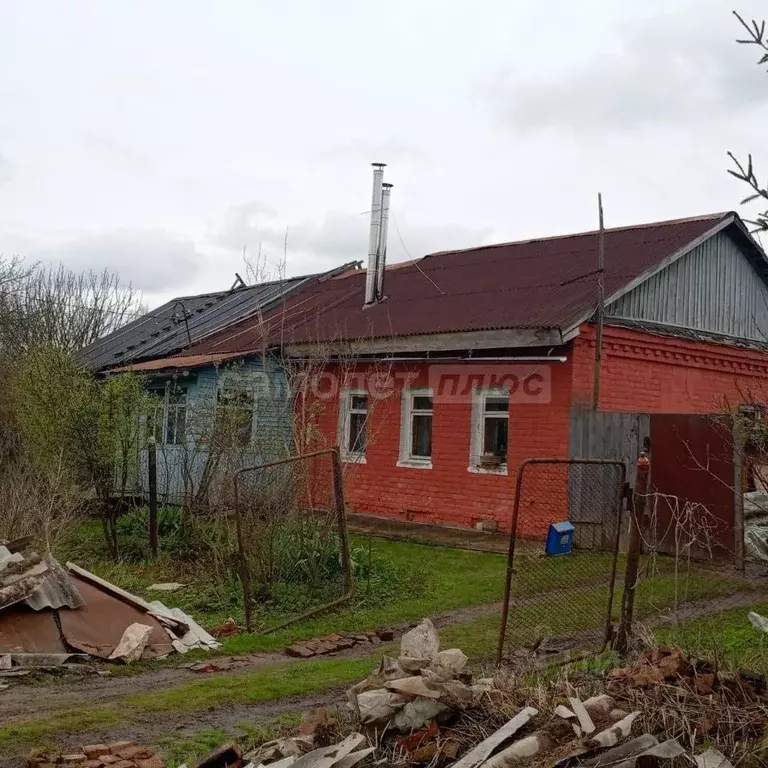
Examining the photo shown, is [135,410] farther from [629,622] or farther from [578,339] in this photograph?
[629,622]

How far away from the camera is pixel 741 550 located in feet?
35.1

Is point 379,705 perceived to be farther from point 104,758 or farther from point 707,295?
point 707,295

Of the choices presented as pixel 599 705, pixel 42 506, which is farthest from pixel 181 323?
pixel 599 705

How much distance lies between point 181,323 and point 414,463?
11.3 m

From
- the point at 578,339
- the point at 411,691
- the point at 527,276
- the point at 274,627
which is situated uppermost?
the point at 527,276

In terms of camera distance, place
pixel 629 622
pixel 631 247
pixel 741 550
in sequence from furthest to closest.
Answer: pixel 631 247 → pixel 741 550 → pixel 629 622

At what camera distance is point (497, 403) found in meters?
14.1

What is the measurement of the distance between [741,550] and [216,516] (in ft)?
21.3

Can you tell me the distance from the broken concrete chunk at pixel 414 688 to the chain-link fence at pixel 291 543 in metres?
4.27

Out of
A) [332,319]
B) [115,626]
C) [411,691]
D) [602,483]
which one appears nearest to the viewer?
[411,691]

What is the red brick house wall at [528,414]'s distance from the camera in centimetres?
1321

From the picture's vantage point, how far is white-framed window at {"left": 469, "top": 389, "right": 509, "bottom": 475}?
46.0 ft

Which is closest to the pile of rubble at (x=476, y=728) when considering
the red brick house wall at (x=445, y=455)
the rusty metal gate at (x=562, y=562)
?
the rusty metal gate at (x=562, y=562)

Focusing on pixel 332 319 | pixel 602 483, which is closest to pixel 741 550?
pixel 602 483
